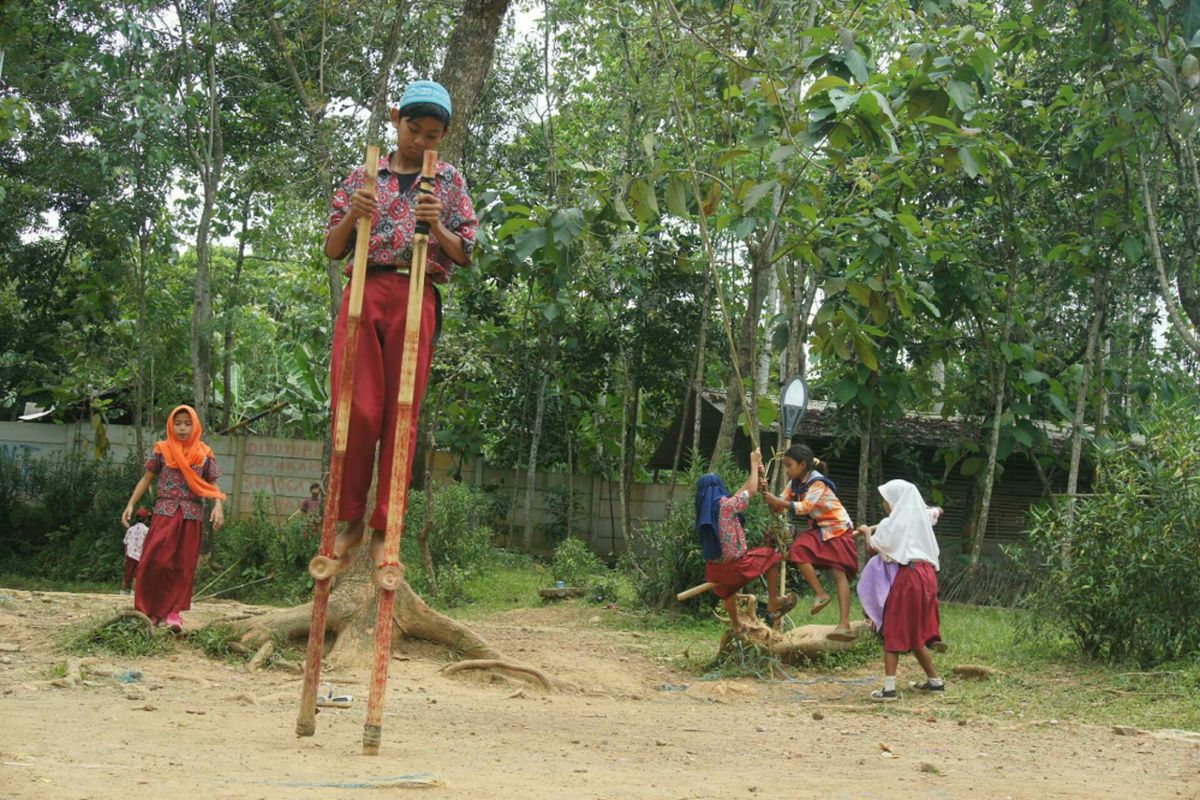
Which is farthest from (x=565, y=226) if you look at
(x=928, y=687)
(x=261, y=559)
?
(x=261, y=559)

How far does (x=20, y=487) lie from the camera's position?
1728cm

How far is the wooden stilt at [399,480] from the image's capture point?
4250 mm

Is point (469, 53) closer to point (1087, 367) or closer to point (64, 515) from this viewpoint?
point (1087, 367)

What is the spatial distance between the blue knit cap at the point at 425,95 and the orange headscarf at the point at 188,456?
4403 millimetres

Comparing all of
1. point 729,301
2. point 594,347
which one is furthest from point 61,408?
point 729,301

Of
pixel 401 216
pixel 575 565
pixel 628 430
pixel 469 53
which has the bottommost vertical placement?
pixel 575 565

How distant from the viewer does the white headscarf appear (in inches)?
312

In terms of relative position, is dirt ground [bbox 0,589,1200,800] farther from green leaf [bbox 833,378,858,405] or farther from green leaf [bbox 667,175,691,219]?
green leaf [bbox 833,378,858,405]

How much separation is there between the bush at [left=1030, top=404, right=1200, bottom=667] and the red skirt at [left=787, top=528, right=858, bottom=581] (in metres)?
1.42

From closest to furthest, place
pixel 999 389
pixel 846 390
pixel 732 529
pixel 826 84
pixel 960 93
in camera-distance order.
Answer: pixel 826 84 < pixel 960 93 < pixel 732 529 < pixel 846 390 < pixel 999 389

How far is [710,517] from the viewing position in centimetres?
876

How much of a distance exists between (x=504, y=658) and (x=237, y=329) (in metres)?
9.66

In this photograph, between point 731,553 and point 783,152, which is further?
point 731,553

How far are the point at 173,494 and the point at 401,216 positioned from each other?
4419 mm
